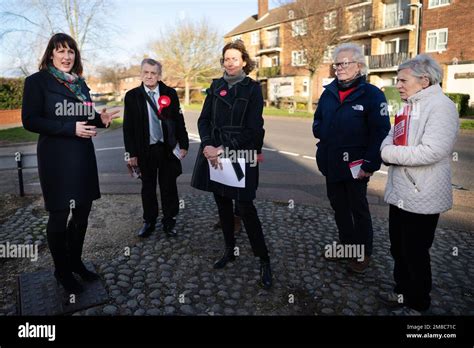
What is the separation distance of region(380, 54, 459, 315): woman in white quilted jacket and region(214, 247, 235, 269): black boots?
5.27 feet

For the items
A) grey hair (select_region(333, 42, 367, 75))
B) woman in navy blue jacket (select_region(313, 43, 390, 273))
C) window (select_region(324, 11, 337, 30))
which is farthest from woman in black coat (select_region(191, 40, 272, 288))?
window (select_region(324, 11, 337, 30))

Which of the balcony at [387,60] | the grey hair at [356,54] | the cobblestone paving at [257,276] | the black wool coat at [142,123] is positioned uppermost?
the balcony at [387,60]

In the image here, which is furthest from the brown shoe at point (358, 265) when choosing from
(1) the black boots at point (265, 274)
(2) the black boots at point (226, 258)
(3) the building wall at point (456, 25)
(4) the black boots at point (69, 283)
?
(3) the building wall at point (456, 25)

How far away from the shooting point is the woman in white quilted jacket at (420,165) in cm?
255

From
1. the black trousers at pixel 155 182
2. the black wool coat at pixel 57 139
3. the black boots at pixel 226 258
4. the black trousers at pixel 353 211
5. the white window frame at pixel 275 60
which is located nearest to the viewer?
the black wool coat at pixel 57 139

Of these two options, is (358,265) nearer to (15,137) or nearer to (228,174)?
(228,174)

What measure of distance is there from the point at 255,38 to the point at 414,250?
47833 millimetres

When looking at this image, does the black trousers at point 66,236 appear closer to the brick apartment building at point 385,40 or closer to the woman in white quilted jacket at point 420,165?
the woman in white quilted jacket at point 420,165

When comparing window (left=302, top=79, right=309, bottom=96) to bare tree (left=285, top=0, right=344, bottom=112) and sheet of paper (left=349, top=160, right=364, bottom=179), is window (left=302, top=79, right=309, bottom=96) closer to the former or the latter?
bare tree (left=285, top=0, right=344, bottom=112)

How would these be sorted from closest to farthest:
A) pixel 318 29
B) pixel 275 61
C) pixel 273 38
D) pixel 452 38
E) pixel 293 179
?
pixel 293 179
pixel 452 38
pixel 318 29
pixel 273 38
pixel 275 61

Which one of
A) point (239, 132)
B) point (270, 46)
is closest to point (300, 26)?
point (270, 46)

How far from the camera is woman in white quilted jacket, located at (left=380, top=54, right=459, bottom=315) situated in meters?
2.55

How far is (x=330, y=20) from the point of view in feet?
96.4

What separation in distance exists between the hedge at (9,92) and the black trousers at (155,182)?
23255 mm
